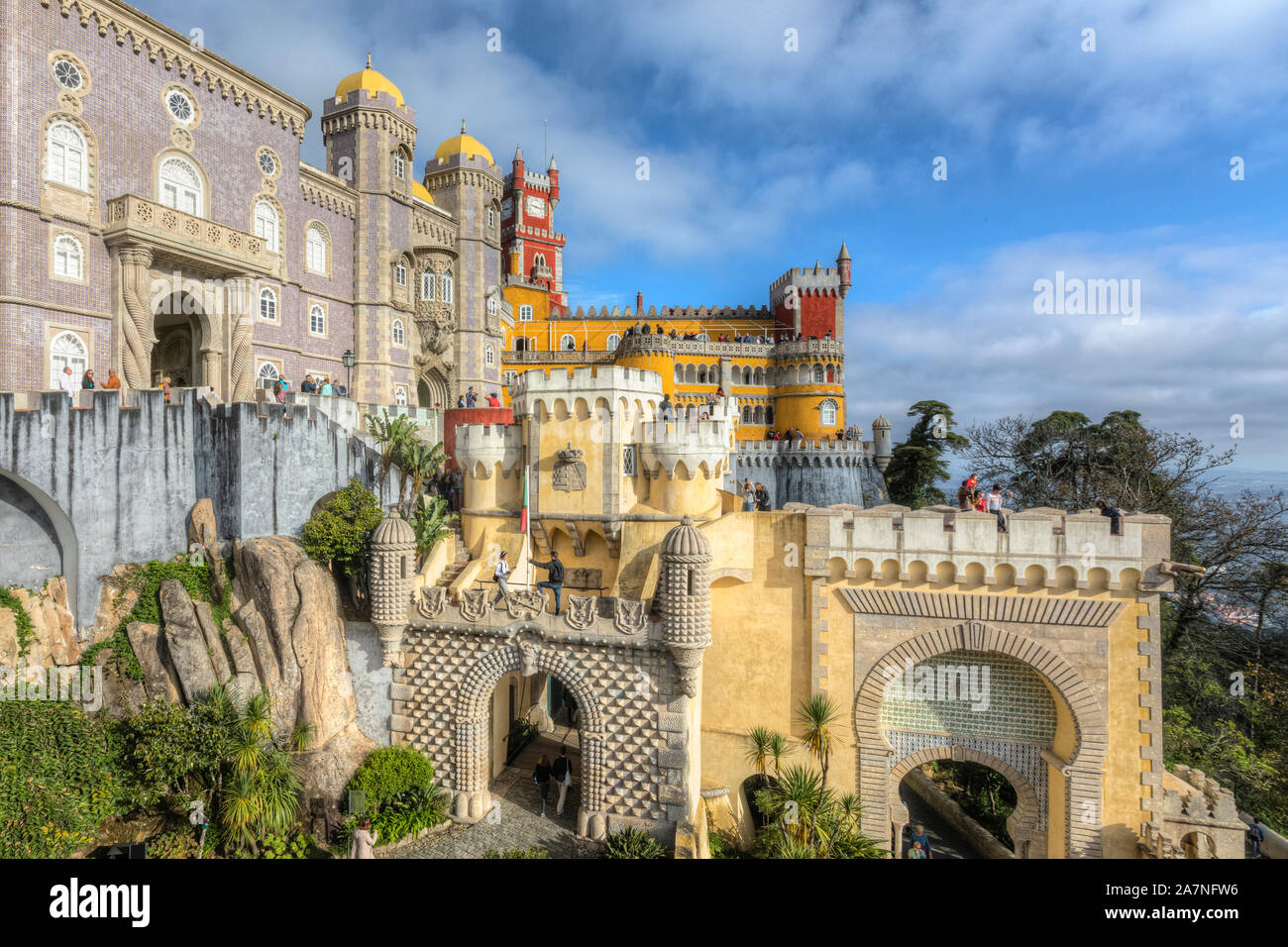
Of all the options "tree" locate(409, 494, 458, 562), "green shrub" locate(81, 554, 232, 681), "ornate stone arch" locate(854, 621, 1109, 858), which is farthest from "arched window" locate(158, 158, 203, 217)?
"ornate stone arch" locate(854, 621, 1109, 858)

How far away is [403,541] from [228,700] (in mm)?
5868

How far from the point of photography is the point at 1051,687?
16.0 meters

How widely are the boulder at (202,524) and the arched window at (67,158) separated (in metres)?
12.4

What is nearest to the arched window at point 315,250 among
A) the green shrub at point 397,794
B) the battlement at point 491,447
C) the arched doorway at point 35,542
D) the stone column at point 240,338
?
the stone column at point 240,338

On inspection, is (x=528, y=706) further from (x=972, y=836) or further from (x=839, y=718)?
(x=972, y=836)

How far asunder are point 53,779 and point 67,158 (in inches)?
765

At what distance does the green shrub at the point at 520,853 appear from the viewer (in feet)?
50.7

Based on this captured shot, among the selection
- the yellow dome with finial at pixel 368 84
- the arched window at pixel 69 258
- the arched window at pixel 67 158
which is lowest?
the arched window at pixel 69 258

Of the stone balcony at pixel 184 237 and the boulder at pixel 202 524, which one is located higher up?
the stone balcony at pixel 184 237

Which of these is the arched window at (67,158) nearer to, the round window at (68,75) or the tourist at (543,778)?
the round window at (68,75)

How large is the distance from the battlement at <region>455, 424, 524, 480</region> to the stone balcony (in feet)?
41.1

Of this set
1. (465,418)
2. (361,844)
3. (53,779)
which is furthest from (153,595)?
(465,418)
